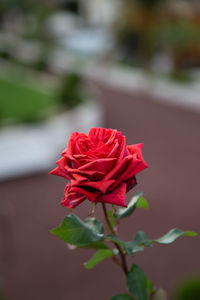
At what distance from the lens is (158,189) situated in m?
7.34

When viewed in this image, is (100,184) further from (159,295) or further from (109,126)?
(109,126)

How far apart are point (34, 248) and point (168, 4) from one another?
10.6 m

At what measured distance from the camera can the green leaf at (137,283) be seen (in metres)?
1.08

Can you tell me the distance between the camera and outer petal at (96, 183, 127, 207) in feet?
2.92

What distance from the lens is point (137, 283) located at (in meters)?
1.08

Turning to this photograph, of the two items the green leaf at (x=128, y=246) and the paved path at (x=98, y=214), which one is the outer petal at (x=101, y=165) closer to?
the green leaf at (x=128, y=246)

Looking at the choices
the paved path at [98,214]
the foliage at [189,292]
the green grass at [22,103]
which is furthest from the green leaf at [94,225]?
the green grass at [22,103]

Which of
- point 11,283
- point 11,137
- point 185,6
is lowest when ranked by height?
point 11,283

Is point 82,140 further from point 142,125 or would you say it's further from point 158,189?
point 142,125

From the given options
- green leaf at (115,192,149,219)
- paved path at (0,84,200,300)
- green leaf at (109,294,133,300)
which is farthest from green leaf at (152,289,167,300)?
paved path at (0,84,200,300)

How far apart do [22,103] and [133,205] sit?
964 cm

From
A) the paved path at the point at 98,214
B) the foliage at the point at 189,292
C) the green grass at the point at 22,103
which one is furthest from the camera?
the green grass at the point at 22,103

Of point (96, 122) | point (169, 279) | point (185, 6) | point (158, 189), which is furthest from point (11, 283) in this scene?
point (185, 6)

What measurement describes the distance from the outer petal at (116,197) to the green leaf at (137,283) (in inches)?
10.5
